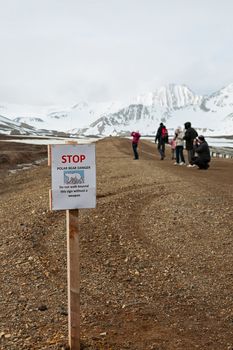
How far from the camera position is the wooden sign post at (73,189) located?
16.9 feet

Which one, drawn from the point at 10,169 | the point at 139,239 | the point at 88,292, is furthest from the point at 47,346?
the point at 10,169

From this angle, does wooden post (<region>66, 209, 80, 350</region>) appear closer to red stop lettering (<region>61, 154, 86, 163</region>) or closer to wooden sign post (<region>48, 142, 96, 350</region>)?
wooden sign post (<region>48, 142, 96, 350</region>)

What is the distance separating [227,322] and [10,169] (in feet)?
85.4

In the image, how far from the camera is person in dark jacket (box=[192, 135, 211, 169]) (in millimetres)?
19125

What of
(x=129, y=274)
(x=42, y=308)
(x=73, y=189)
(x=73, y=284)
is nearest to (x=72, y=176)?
(x=73, y=189)

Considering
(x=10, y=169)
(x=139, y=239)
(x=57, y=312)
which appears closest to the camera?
(x=57, y=312)

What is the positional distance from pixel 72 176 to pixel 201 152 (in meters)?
14.9

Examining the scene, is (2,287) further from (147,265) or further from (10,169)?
(10,169)

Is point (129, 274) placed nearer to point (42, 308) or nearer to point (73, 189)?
point (42, 308)

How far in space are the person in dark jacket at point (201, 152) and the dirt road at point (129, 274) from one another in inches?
241

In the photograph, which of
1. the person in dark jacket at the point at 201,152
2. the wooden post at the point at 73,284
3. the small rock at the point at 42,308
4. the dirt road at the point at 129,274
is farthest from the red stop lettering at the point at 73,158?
the person in dark jacket at the point at 201,152

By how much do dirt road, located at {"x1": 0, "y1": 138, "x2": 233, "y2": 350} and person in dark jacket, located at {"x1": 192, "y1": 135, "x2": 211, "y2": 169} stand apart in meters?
6.11

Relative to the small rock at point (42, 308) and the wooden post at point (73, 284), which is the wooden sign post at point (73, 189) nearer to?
the wooden post at point (73, 284)

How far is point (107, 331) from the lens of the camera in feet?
18.6
